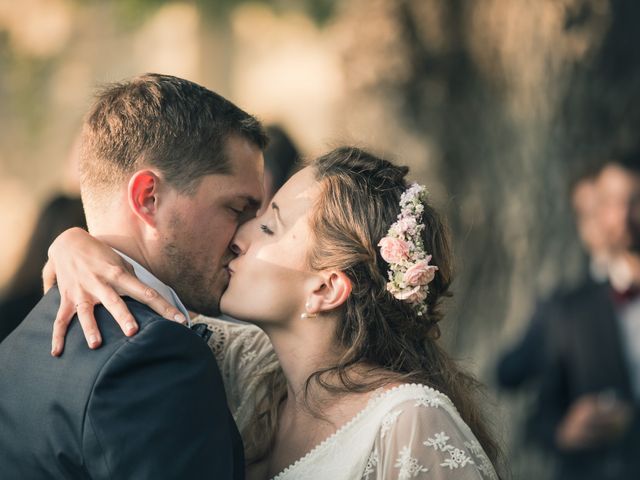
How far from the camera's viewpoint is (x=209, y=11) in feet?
32.1

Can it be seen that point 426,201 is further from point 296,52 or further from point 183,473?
point 296,52

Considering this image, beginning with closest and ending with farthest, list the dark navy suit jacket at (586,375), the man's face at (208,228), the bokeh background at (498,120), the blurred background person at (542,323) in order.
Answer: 1. the man's face at (208,228)
2. the dark navy suit jacket at (586,375)
3. the blurred background person at (542,323)
4. the bokeh background at (498,120)

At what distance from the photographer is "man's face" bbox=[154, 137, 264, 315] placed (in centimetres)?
276

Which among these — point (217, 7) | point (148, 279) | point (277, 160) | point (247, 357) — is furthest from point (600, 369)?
point (217, 7)

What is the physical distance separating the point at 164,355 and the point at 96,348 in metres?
0.16

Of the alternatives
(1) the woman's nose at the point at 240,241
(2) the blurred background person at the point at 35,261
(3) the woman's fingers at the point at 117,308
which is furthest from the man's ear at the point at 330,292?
(2) the blurred background person at the point at 35,261

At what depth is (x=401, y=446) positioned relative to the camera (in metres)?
2.49

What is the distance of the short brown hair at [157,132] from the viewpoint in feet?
9.03

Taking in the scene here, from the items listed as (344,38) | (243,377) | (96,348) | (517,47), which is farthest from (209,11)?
(96,348)

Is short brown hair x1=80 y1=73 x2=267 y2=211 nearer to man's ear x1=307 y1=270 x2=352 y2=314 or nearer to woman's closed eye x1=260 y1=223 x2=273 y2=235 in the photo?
woman's closed eye x1=260 y1=223 x2=273 y2=235

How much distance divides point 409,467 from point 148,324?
77 centimetres

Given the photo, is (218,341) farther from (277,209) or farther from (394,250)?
(394,250)

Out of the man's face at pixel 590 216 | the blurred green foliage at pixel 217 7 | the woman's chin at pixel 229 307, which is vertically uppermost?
the blurred green foliage at pixel 217 7

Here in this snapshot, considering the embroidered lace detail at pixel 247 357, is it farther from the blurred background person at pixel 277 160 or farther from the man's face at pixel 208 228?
the blurred background person at pixel 277 160
